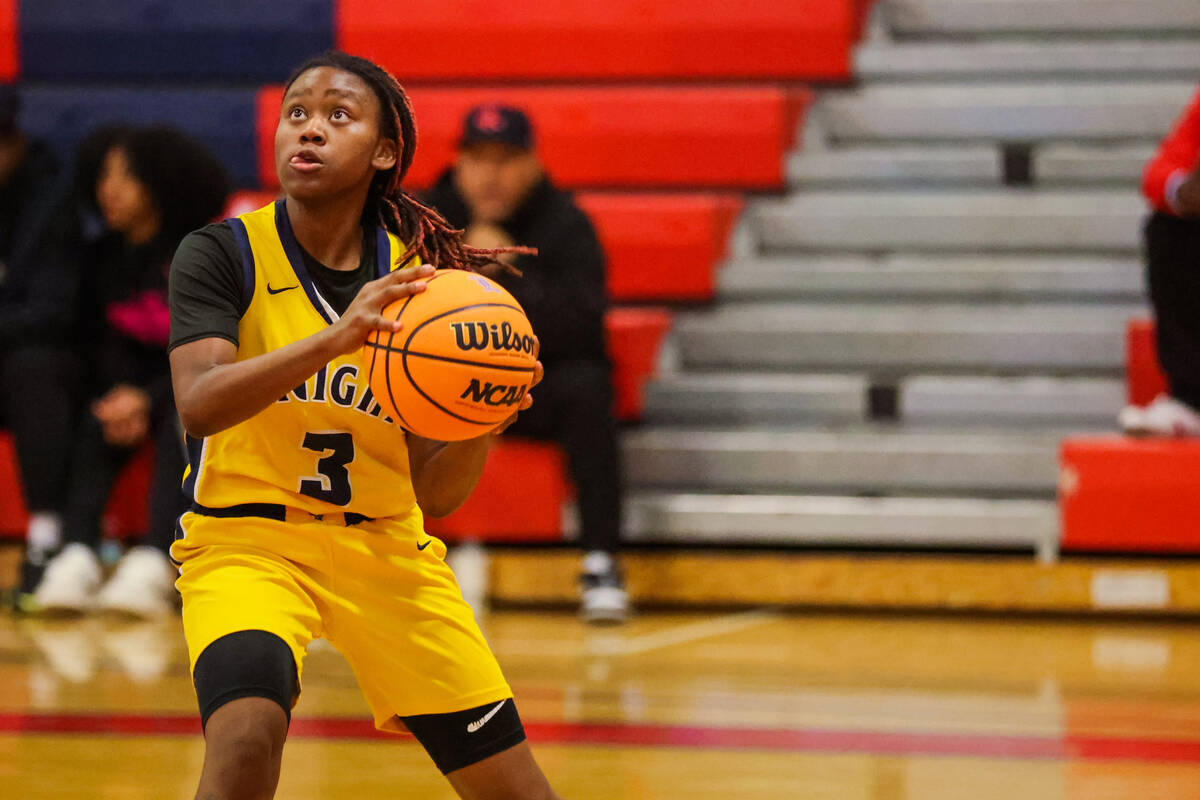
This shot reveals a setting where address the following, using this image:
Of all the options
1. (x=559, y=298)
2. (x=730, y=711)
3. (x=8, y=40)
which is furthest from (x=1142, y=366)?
(x=8, y=40)

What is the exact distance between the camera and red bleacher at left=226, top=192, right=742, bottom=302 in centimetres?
666

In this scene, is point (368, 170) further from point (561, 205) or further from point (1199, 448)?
point (1199, 448)

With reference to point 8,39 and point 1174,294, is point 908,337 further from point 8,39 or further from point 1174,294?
A: point 8,39

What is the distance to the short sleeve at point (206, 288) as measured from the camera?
245cm

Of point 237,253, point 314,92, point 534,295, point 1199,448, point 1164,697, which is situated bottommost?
point 1164,697

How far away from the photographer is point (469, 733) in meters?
2.52

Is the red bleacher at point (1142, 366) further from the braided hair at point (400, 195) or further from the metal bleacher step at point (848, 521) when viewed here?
the braided hair at point (400, 195)

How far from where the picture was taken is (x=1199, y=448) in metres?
5.55

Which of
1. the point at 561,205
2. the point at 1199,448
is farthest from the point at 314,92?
the point at 1199,448

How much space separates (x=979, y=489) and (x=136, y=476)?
2.97 metres

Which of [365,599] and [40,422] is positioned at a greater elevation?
[365,599]

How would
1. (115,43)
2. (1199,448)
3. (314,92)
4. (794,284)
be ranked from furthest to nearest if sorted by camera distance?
(115,43)
(794,284)
(1199,448)
(314,92)

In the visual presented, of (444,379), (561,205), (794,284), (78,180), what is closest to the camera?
(444,379)

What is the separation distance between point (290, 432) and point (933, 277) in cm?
455
